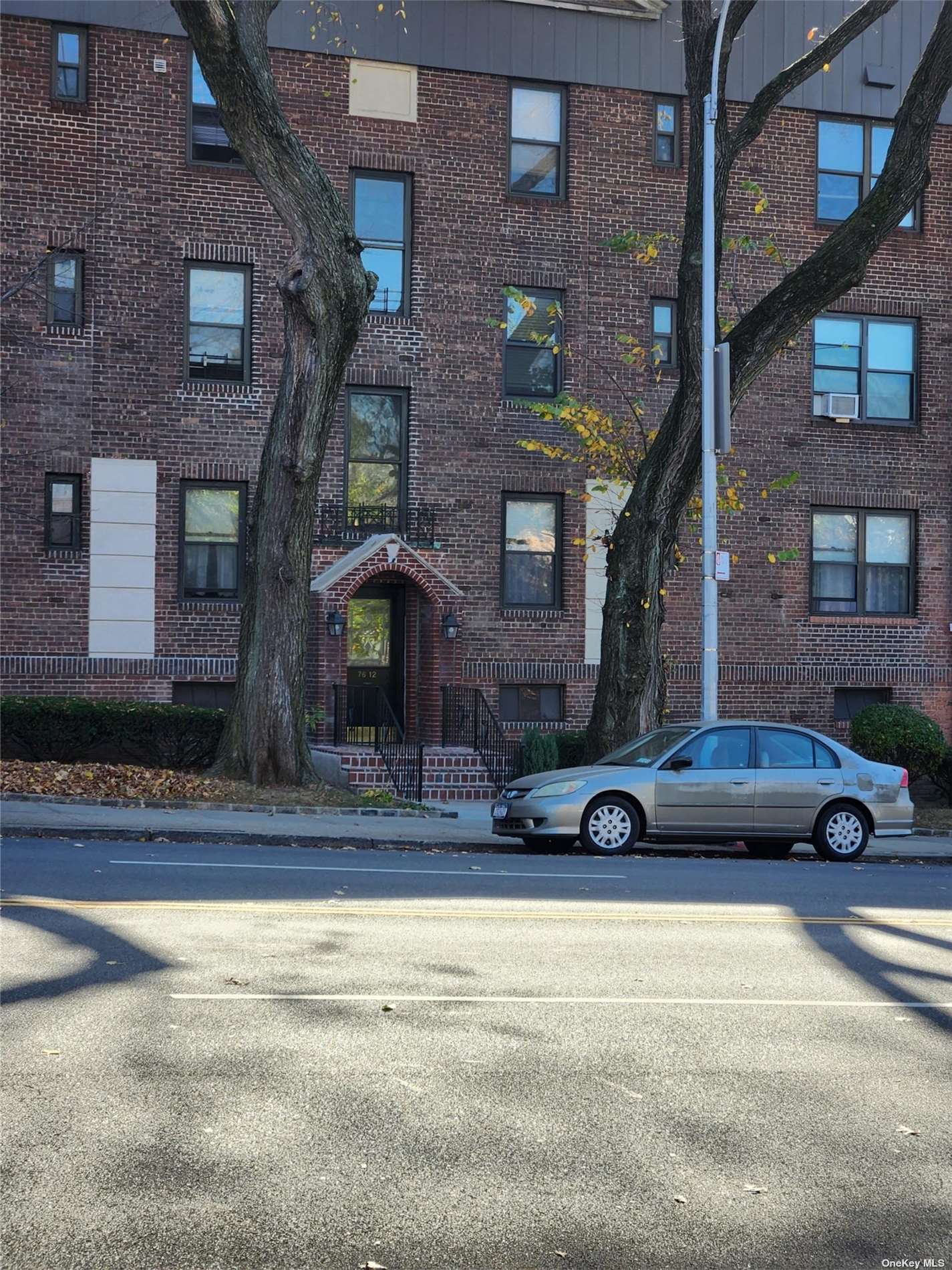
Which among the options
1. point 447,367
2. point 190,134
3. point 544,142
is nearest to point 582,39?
point 544,142

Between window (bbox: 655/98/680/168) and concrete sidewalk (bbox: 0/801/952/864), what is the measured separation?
13.8 meters

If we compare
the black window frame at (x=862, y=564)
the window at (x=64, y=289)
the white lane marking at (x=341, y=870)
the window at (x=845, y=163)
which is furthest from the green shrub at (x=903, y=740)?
the window at (x=64, y=289)

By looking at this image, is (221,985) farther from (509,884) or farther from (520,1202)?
(509,884)

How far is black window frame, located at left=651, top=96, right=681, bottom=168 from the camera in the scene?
2722 centimetres

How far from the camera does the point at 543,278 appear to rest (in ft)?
87.4

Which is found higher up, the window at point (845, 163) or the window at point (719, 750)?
the window at point (845, 163)

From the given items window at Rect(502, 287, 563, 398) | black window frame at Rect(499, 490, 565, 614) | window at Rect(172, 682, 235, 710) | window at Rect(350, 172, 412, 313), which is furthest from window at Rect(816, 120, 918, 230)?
window at Rect(172, 682, 235, 710)

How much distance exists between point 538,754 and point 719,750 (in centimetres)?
600

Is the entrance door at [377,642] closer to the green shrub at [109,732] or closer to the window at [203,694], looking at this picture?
the window at [203,694]

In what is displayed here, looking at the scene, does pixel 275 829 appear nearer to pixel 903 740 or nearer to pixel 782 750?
pixel 782 750

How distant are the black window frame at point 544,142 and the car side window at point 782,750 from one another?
1313 cm

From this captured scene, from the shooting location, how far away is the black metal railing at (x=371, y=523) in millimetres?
25516

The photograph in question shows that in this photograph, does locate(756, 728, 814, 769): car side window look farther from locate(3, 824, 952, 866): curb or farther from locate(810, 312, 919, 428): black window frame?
locate(810, 312, 919, 428): black window frame

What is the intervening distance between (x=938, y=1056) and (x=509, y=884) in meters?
5.89
